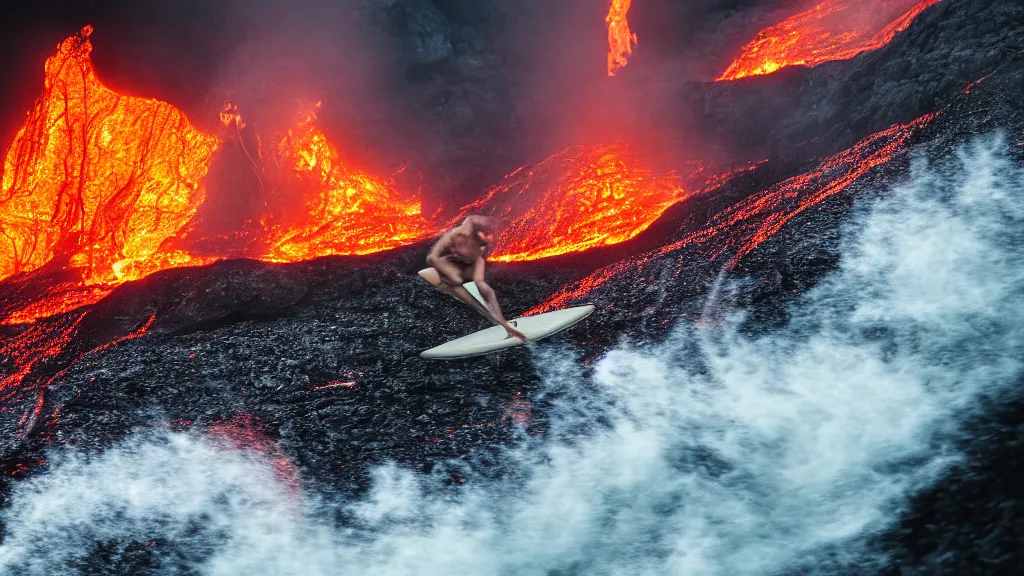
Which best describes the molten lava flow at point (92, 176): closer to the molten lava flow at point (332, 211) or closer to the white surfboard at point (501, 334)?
the molten lava flow at point (332, 211)

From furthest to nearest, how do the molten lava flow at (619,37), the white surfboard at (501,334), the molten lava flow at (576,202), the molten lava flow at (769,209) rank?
the molten lava flow at (619,37) < the molten lava flow at (576,202) < the molten lava flow at (769,209) < the white surfboard at (501,334)

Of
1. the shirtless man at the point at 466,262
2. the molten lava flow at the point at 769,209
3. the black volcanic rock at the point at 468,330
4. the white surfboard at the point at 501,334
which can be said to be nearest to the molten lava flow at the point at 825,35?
the black volcanic rock at the point at 468,330

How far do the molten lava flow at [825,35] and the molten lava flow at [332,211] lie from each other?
8.65 m

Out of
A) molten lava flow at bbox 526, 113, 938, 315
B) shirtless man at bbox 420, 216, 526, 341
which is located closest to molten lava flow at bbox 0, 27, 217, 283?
shirtless man at bbox 420, 216, 526, 341

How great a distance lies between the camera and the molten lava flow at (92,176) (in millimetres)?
14703

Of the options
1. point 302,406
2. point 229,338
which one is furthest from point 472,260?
point 229,338

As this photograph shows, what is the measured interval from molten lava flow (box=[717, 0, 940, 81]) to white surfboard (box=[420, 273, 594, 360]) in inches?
373

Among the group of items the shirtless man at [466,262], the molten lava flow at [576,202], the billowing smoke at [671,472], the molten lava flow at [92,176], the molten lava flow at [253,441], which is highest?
the molten lava flow at [92,176]

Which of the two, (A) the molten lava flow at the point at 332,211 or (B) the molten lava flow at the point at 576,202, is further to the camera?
(A) the molten lava flow at the point at 332,211

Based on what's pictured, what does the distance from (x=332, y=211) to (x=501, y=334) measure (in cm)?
809

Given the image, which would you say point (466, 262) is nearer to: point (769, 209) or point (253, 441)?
point (253, 441)

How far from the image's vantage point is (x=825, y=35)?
1562 centimetres

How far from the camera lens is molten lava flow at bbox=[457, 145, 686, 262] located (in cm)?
1198

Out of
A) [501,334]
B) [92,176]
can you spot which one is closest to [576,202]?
[501,334]
